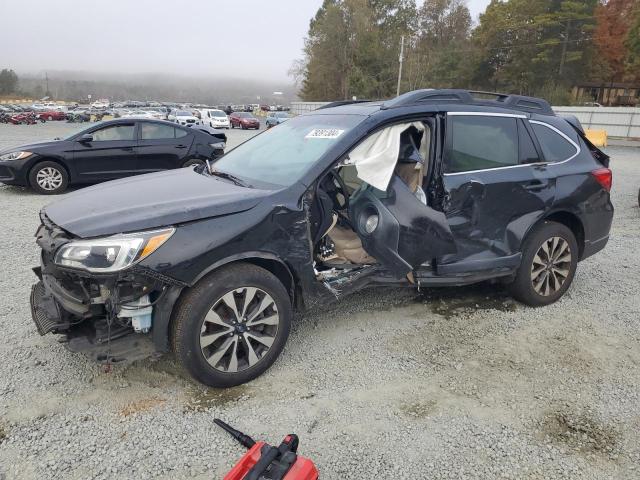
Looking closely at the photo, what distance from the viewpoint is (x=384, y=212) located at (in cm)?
343

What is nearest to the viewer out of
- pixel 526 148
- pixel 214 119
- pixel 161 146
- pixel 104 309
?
pixel 104 309

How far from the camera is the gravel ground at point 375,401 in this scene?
2.45 meters

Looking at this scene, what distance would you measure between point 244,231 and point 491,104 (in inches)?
99.6

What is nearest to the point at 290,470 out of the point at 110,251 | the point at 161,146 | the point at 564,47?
the point at 110,251

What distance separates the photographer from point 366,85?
64938 millimetres

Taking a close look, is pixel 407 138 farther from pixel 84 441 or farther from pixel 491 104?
pixel 84 441

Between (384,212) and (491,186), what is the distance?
1009 millimetres

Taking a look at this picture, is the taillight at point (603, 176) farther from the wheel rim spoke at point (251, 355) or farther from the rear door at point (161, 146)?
the rear door at point (161, 146)

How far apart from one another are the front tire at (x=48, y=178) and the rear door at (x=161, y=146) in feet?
4.53

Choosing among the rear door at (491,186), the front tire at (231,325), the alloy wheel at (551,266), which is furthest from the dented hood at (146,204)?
the alloy wheel at (551,266)

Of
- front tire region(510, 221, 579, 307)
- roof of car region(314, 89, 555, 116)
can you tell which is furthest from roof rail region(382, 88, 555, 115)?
front tire region(510, 221, 579, 307)

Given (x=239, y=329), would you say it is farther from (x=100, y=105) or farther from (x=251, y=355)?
(x=100, y=105)

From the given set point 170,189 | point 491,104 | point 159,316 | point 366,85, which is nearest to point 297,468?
point 159,316

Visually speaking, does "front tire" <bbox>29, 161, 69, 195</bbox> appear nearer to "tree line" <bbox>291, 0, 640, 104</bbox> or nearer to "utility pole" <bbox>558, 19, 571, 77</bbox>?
"tree line" <bbox>291, 0, 640, 104</bbox>
